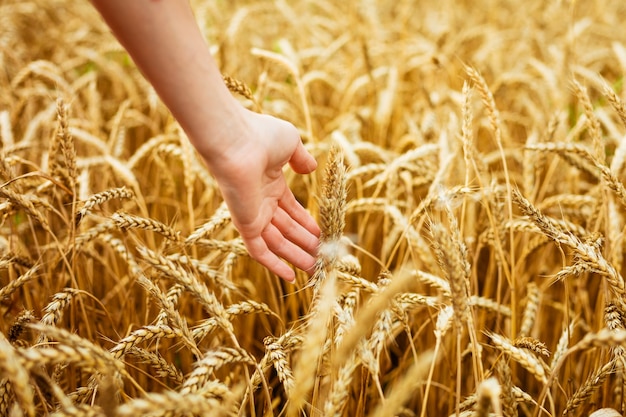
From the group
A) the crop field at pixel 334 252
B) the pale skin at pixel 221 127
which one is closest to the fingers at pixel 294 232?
the pale skin at pixel 221 127

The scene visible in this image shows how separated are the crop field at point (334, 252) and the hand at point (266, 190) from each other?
0.39 ft

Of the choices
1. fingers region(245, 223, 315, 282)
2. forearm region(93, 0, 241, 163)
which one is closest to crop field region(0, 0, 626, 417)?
fingers region(245, 223, 315, 282)

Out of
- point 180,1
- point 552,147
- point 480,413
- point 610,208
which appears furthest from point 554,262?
point 180,1

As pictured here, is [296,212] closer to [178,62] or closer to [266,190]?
[266,190]

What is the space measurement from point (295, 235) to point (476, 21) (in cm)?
403

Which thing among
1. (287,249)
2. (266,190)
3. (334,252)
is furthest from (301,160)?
(334,252)

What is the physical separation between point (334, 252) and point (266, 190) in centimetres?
30

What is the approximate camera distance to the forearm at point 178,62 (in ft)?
2.77

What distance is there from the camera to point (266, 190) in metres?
1.19

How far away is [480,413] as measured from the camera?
2.53ft

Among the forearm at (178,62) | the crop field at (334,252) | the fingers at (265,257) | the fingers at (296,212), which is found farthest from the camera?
the fingers at (296,212)

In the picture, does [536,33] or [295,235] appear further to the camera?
[536,33]

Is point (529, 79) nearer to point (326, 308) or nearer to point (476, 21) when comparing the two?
point (476, 21)

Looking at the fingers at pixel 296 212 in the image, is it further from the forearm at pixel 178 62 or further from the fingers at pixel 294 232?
the forearm at pixel 178 62
